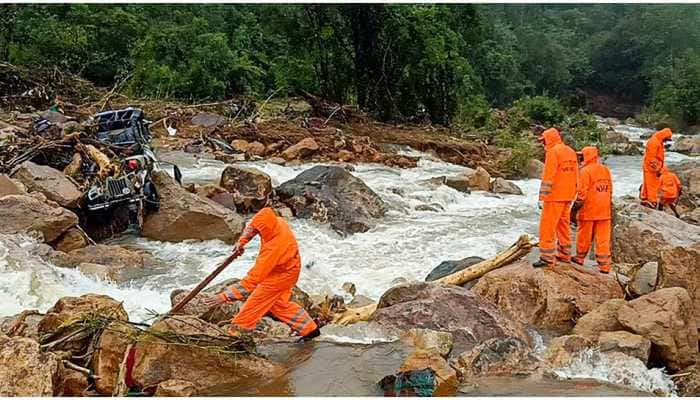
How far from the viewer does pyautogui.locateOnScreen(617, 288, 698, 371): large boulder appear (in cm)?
625

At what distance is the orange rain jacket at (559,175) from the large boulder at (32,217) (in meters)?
6.36

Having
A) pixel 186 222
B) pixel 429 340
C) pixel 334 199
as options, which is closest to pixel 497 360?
pixel 429 340

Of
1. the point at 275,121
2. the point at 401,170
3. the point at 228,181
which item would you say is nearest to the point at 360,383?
the point at 228,181

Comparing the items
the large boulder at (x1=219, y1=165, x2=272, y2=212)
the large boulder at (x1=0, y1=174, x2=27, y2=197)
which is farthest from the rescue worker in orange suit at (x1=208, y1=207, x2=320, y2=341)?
the large boulder at (x1=219, y1=165, x2=272, y2=212)

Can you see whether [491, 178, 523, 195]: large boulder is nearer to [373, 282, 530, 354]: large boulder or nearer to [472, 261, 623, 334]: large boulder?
[472, 261, 623, 334]: large boulder

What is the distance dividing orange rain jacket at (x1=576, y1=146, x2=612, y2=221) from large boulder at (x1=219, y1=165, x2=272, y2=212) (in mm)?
6128

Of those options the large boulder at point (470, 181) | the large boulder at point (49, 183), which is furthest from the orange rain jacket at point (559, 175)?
the large boulder at point (470, 181)

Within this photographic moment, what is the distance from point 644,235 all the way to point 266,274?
5782 millimetres

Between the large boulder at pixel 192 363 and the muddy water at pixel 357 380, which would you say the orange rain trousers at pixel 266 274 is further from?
the large boulder at pixel 192 363

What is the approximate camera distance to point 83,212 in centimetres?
1091

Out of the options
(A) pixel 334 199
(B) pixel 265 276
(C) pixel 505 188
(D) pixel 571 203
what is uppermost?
(D) pixel 571 203

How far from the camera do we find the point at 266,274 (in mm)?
6512

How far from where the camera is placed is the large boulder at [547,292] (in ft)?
24.8

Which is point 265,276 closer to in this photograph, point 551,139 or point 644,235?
point 551,139
